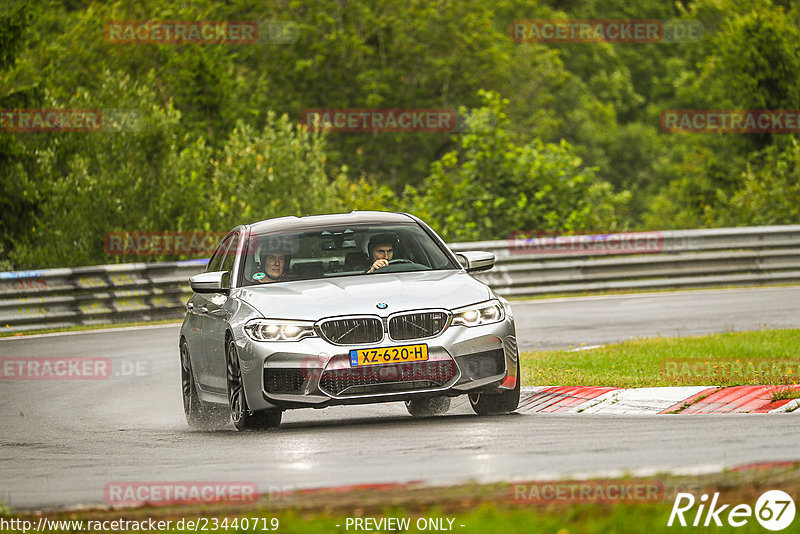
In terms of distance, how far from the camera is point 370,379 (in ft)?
31.6

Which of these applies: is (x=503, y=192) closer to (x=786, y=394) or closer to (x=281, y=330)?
(x=786, y=394)

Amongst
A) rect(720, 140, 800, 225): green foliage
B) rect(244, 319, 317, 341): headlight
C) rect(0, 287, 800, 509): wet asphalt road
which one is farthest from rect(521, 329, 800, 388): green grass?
rect(720, 140, 800, 225): green foliage

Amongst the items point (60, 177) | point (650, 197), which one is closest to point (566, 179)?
point (60, 177)

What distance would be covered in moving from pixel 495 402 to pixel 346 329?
1.49 m
